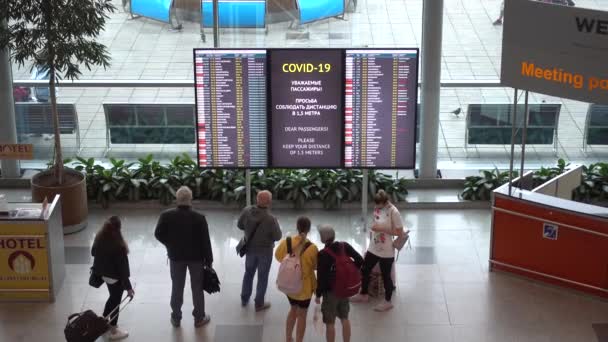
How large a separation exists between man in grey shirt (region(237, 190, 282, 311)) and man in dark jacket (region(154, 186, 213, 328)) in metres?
0.45

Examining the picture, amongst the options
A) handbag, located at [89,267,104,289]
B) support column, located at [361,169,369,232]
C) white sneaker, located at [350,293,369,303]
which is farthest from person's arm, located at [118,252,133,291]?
support column, located at [361,169,369,232]

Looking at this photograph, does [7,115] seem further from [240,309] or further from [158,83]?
[240,309]

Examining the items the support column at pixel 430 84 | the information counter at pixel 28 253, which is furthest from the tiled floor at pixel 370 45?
the information counter at pixel 28 253

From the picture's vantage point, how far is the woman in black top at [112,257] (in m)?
8.81

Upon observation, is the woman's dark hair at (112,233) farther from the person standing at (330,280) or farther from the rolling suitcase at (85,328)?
the person standing at (330,280)

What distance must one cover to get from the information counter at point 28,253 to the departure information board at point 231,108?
79.8 inches

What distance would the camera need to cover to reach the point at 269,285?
34.1 ft

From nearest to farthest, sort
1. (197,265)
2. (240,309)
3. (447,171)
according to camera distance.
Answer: (197,265) < (240,309) < (447,171)

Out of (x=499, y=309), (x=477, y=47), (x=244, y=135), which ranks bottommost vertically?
(x=499, y=309)

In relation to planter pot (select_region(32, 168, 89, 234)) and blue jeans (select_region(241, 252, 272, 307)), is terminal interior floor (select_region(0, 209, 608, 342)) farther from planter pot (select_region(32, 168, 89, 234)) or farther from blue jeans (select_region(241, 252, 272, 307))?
planter pot (select_region(32, 168, 89, 234))

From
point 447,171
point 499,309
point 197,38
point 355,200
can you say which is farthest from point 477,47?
point 499,309

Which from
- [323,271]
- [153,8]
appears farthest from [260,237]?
[153,8]

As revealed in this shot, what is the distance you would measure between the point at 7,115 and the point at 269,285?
5086 mm

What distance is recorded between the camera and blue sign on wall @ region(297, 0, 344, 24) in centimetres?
1297
